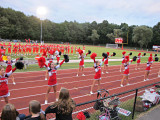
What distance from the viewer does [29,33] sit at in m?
64.1

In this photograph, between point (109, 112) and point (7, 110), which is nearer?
point (7, 110)

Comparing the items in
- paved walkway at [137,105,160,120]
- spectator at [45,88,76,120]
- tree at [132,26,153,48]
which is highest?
tree at [132,26,153,48]

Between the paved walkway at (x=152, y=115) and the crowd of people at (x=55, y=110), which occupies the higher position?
the crowd of people at (x=55, y=110)

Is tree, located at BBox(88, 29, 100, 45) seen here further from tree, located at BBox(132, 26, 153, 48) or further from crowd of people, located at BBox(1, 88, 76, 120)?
crowd of people, located at BBox(1, 88, 76, 120)

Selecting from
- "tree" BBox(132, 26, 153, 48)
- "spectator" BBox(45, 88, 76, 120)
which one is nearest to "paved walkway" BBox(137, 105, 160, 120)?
"spectator" BBox(45, 88, 76, 120)

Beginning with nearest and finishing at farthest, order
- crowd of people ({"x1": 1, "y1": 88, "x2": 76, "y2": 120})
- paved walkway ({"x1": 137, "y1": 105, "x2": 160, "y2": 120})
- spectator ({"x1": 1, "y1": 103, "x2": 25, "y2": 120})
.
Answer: spectator ({"x1": 1, "y1": 103, "x2": 25, "y2": 120}) → crowd of people ({"x1": 1, "y1": 88, "x2": 76, "y2": 120}) → paved walkway ({"x1": 137, "y1": 105, "x2": 160, "y2": 120})

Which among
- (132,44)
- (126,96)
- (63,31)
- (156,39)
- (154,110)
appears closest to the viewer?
(154,110)

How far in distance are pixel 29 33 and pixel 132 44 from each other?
5157 cm

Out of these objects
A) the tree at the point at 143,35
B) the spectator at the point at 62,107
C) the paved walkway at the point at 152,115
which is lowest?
the paved walkway at the point at 152,115

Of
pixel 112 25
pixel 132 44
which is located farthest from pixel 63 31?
pixel 132 44

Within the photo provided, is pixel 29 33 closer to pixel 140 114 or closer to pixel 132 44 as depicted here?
pixel 132 44

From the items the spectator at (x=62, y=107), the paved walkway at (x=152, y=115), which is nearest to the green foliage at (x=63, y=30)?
the paved walkway at (x=152, y=115)

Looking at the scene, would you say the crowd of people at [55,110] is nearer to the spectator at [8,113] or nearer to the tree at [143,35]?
the spectator at [8,113]

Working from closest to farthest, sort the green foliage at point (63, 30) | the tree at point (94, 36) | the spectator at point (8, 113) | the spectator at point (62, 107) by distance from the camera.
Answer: the spectator at point (8, 113)
the spectator at point (62, 107)
the green foliage at point (63, 30)
the tree at point (94, 36)
